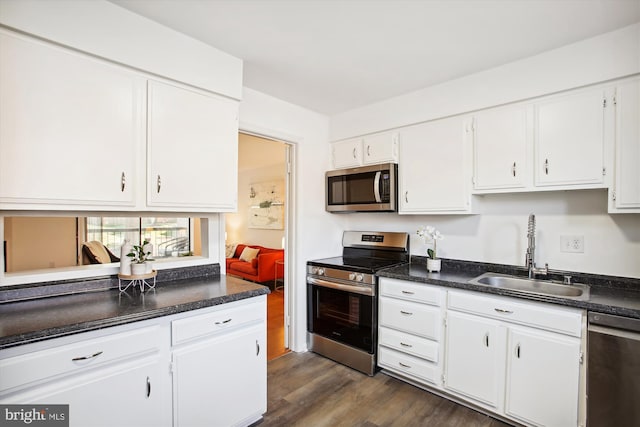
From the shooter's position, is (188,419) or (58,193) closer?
(58,193)

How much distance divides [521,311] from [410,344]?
2.72ft

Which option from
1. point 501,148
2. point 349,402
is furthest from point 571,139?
point 349,402

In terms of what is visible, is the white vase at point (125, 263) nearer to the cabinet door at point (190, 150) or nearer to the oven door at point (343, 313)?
the cabinet door at point (190, 150)

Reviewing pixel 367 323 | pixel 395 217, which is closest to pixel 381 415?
pixel 367 323

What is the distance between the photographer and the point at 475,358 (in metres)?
2.06

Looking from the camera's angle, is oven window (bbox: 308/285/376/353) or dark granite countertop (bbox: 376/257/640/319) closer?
dark granite countertop (bbox: 376/257/640/319)

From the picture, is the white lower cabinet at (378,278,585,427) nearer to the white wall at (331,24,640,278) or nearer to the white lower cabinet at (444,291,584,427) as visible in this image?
the white lower cabinet at (444,291,584,427)

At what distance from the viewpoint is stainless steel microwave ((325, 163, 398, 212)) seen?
276 cm

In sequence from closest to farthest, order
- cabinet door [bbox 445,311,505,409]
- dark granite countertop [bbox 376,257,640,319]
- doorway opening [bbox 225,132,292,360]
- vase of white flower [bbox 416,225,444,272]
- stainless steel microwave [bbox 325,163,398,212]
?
1. dark granite countertop [bbox 376,257,640,319]
2. cabinet door [bbox 445,311,505,409]
3. vase of white flower [bbox 416,225,444,272]
4. stainless steel microwave [bbox 325,163,398,212]
5. doorway opening [bbox 225,132,292,360]

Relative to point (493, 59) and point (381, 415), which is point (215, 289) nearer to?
point (381, 415)

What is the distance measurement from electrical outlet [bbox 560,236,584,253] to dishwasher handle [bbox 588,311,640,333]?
25.8 inches

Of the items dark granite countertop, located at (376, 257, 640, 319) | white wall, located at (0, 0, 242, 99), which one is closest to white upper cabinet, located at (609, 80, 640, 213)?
dark granite countertop, located at (376, 257, 640, 319)

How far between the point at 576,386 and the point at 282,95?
282cm

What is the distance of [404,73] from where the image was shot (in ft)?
7.59
